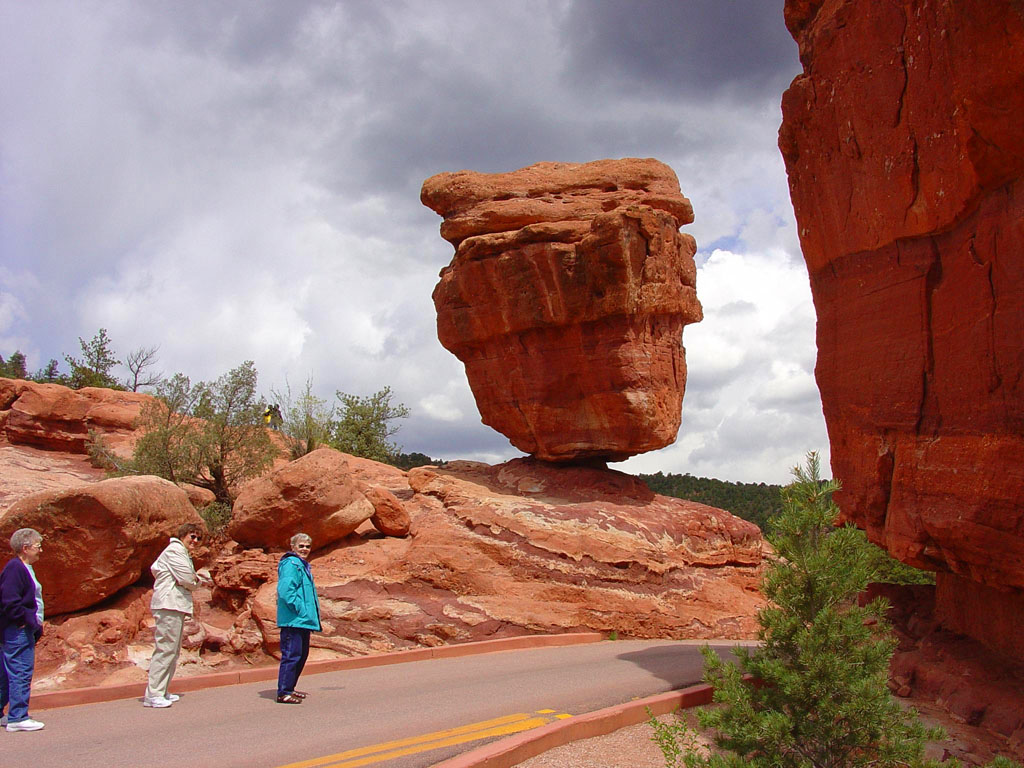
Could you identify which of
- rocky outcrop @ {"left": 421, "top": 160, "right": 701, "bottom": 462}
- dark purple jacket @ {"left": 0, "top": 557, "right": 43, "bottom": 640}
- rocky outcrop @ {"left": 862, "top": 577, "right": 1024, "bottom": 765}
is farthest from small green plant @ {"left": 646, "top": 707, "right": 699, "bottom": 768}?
rocky outcrop @ {"left": 421, "top": 160, "right": 701, "bottom": 462}

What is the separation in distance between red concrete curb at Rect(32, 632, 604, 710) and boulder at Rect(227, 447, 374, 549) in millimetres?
2929

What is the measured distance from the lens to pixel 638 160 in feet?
57.4

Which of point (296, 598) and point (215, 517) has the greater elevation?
point (215, 517)

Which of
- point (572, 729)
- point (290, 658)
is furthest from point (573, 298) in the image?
point (572, 729)

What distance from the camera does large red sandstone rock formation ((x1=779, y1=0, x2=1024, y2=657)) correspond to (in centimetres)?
591

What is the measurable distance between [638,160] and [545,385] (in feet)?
18.4

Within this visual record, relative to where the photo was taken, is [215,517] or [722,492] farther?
[722,492]

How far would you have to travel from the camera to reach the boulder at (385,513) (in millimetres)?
13914

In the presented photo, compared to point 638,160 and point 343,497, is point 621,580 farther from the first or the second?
point 638,160

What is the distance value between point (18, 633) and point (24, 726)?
782 millimetres

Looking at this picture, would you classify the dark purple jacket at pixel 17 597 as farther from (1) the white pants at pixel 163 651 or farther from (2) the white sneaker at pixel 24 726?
(1) the white pants at pixel 163 651

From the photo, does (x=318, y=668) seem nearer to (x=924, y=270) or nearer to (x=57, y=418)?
(x=924, y=270)

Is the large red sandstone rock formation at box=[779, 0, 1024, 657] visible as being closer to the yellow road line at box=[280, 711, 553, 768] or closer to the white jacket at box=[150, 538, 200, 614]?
the yellow road line at box=[280, 711, 553, 768]

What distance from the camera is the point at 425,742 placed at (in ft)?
20.2
